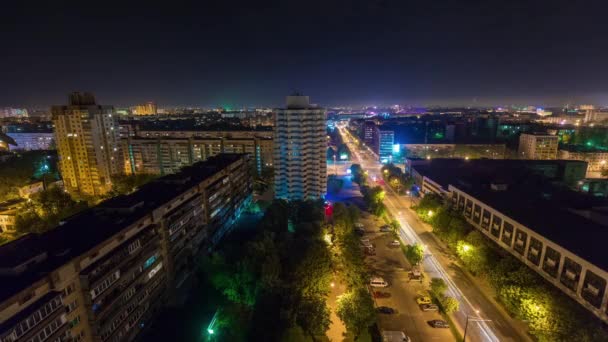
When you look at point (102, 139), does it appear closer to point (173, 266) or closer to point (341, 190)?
point (173, 266)

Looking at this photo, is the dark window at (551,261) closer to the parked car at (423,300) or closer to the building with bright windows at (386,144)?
the parked car at (423,300)

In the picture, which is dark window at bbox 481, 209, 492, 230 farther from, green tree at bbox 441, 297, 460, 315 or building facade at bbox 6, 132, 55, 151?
building facade at bbox 6, 132, 55, 151

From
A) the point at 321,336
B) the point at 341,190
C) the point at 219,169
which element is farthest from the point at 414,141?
the point at 321,336

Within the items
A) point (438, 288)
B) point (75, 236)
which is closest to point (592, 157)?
point (438, 288)

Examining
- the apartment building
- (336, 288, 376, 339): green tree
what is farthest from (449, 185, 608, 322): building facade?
the apartment building

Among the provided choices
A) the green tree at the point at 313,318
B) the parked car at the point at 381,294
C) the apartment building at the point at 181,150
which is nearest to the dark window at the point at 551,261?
the parked car at the point at 381,294

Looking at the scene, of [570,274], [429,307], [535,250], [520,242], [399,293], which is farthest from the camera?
[520,242]

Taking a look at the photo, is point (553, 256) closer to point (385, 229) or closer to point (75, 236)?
point (385, 229)
